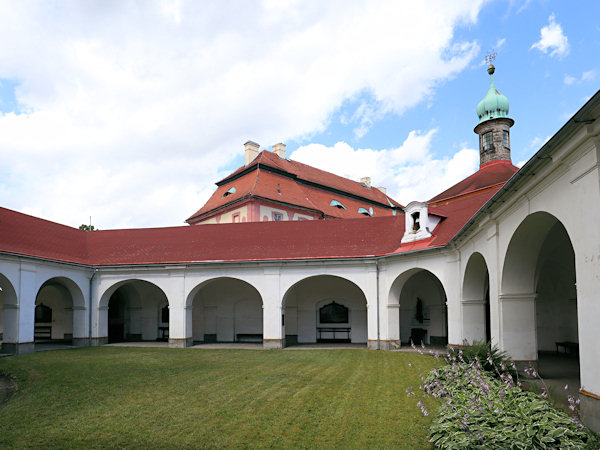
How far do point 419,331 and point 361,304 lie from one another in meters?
3.02

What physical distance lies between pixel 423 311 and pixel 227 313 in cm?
994

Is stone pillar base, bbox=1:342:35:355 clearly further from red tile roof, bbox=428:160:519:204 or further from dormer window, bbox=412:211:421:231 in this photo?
red tile roof, bbox=428:160:519:204

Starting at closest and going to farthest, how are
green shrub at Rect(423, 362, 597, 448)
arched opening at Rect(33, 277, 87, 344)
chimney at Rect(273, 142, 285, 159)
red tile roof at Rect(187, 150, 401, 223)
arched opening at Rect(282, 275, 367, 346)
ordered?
1. green shrub at Rect(423, 362, 597, 448)
2. arched opening at Rect(282, 275, 367, 346)
3. arched opening at Rect(33, 277, 87, 344)
4. red tile roof at Rect(187, 150, 401, 223)
5. chimney at Rect(273, 142, 285, 159)

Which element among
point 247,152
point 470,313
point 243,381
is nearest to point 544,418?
point 243,381

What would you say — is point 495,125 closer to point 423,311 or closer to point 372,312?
point 423,311

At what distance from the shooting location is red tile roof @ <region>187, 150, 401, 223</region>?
34.6 metres

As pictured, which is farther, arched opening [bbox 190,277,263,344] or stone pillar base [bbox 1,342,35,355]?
arched opening [bbox 190,277,263,344]

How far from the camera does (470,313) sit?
15641 mm

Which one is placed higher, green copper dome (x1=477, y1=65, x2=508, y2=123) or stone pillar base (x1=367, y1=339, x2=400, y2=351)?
green copper dome (x1=477, y1=65, x2=508, y2=123)

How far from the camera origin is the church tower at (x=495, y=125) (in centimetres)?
3003

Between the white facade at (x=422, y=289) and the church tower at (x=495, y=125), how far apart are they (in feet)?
40.3

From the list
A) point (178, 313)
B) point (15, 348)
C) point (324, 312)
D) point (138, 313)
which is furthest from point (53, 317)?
point (324, 312)

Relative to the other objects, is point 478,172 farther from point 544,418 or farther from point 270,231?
point 544,418

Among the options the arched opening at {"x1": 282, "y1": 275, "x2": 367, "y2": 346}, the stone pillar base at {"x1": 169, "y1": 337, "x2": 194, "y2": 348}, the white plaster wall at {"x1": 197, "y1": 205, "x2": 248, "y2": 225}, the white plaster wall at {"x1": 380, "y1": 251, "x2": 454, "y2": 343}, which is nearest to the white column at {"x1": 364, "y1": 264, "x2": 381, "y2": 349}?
the white plaster wall at {"x1": 380, "y1": 251, "x2": 454, "y2": 343}
